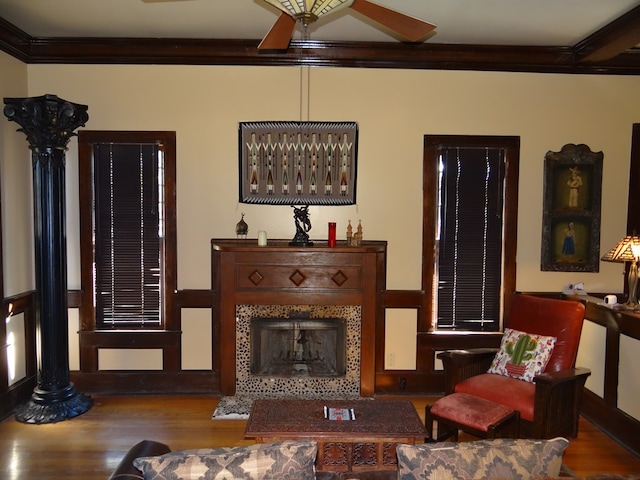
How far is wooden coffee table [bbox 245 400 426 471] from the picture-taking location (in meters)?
2.65

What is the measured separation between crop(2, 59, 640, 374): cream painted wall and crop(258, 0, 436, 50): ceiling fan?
5.44 ft

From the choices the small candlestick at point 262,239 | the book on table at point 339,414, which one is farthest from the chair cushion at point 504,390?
the small candlestick at point 262,239

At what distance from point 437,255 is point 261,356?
183 cm

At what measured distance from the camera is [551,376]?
10.4 feet

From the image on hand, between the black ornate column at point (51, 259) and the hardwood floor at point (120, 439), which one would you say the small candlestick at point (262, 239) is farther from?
the black ornate column at point (51, 259)

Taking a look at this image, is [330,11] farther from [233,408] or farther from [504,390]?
[233,408]

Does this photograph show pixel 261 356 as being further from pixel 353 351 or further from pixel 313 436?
pixel 313 436

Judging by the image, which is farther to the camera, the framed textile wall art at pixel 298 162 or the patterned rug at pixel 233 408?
the framed textile wall art at pixel 298 162

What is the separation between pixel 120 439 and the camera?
348 cm

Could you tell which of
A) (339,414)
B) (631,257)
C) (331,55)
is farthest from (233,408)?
(631,257)

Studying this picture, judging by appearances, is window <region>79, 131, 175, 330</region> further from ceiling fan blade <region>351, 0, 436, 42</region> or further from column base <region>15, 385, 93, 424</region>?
ceiling fan blade <region>351, 0, 436, 42</region>

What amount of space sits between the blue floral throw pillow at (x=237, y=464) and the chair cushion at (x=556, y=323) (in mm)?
2577

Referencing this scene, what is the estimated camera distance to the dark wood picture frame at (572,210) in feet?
14.2

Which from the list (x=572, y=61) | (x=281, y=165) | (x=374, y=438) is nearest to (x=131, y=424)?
(x=374, y=438)
